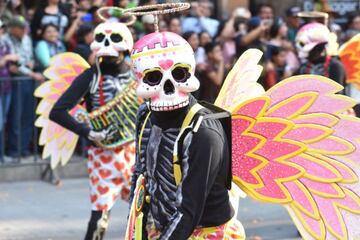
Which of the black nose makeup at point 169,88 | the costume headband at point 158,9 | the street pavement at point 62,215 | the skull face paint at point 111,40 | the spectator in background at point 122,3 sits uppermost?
the costume headband at point 158,9

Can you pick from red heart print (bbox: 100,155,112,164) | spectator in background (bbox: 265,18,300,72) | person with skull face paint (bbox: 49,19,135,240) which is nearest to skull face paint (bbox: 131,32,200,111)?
person with skull face paint (bbox: 49,19,135,240)

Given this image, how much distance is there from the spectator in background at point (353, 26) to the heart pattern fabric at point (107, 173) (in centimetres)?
772

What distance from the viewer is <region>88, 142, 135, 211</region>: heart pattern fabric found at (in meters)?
7.23

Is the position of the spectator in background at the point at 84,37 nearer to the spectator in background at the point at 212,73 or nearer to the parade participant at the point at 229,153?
the spectator in background at the point at 212,73

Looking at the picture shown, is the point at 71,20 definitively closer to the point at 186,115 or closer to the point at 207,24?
the point at 207,24

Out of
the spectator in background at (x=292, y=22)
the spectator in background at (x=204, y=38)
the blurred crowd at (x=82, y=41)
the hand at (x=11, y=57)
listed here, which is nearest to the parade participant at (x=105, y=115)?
the blurred crowd at (x=82, y=41)

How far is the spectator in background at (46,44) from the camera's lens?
11094 millimetres

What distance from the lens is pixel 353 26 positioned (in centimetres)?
1457

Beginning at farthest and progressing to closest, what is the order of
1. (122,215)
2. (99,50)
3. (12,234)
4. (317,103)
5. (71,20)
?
(71,20)
(122,215)
(12,234)
(99,50)
(317,103)

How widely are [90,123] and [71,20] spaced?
15.8 feet

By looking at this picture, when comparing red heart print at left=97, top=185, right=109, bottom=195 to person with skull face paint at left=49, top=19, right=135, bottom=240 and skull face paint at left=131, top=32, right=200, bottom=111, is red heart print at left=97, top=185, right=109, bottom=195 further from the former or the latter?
skull face paint at left=131, top=32, right=200, bottom=111

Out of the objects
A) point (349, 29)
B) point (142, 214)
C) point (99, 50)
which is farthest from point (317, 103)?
point (349, 29)

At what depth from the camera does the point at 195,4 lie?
12820mm

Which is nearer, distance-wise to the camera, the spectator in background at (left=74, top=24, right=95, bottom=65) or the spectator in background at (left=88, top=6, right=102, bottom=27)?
the spectator in background at (left=74, top=24, right=95, bottom=65)
